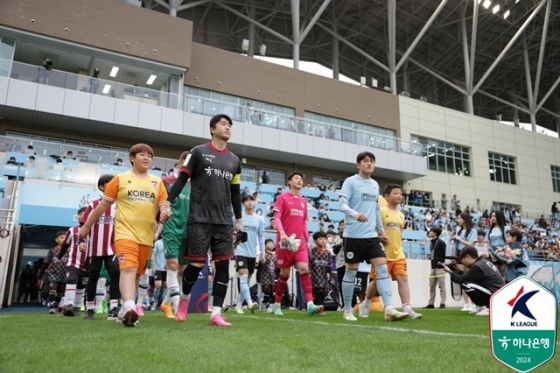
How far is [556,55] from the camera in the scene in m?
51.4

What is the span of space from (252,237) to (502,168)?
38595mm

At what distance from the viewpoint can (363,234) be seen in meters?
6.45

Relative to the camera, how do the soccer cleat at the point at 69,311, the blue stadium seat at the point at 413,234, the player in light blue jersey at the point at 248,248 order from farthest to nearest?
the blue stadium seat at the point at 413,234
the player in light blue jersey at the point at 248,248
the soccer cleat at the point at 69,311

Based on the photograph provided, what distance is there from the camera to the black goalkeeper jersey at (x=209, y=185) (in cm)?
502

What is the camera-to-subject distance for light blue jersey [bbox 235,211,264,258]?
8.91 m

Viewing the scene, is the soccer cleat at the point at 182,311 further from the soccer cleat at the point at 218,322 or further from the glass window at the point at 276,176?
the glass window at the point at 276,176

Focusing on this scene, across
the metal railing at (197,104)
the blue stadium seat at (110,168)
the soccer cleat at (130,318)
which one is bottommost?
the soccer cleat at (130,318)

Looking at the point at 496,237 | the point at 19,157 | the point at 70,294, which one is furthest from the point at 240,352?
the point at 19,157

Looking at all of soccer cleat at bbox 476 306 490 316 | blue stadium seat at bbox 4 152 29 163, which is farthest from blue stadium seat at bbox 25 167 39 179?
soccer cleat at bbox 476 306 490 316

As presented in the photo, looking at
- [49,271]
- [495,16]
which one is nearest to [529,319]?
[49,271]

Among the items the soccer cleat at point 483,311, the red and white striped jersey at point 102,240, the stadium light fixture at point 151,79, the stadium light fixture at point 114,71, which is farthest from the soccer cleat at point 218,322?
the stadium light fixture at point 151,79

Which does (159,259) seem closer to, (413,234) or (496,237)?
(496,237)

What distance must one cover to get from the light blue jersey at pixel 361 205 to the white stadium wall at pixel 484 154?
30.8 m

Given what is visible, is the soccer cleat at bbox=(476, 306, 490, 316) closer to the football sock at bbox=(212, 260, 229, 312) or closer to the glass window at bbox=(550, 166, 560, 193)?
the football sock at bbox=(212, 260, 229, 312)
